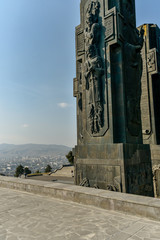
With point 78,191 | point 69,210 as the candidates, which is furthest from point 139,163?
point 69,210

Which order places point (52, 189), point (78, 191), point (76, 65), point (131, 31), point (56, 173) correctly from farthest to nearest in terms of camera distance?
Result: point (56, 173)
point (76, 65)
point (131, 31)
point (52, 189)
point (78, 191)

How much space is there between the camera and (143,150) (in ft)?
30.8

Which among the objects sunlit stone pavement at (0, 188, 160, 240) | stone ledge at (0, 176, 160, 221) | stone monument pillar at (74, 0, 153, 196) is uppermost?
stone monument pillar at (74, 0, 153, 196)

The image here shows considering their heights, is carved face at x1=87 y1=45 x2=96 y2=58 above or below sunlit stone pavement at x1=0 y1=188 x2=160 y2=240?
above

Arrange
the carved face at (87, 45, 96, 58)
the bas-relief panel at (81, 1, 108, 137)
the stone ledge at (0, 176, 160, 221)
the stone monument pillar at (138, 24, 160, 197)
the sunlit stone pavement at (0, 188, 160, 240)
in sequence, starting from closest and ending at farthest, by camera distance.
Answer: the sunlit stone pavement at (0, 188, 160, 240), the stone ledge at (0, 176, 160, 221), the bas-relief panel at (81, 1, 108, 137), the carved face at (87, 45, 96, 58), the stone monument pillar at (138, 24, 160, 197)

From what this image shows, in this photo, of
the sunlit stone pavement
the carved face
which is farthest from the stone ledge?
the carved face

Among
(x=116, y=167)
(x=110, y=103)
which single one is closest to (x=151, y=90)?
(x=110, y=103)

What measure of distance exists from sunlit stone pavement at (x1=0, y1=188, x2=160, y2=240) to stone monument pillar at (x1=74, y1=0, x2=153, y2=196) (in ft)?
10.7

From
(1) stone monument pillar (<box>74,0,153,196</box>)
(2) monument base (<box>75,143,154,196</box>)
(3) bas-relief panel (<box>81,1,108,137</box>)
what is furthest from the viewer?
(3) bas-relief panel (<box>81,1,108,137</box>)

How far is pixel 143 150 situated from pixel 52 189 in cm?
502

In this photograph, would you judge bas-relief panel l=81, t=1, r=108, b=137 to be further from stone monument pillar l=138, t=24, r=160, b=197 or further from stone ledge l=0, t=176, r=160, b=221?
stone monument pillar l=138, t=24, r=160, b=197

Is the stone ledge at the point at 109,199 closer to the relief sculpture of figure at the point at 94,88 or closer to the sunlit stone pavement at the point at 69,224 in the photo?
the sunlit stone pavement at the point at 69,224

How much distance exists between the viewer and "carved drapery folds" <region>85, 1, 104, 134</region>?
9.07 metres

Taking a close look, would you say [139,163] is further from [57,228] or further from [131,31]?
[131,31]
